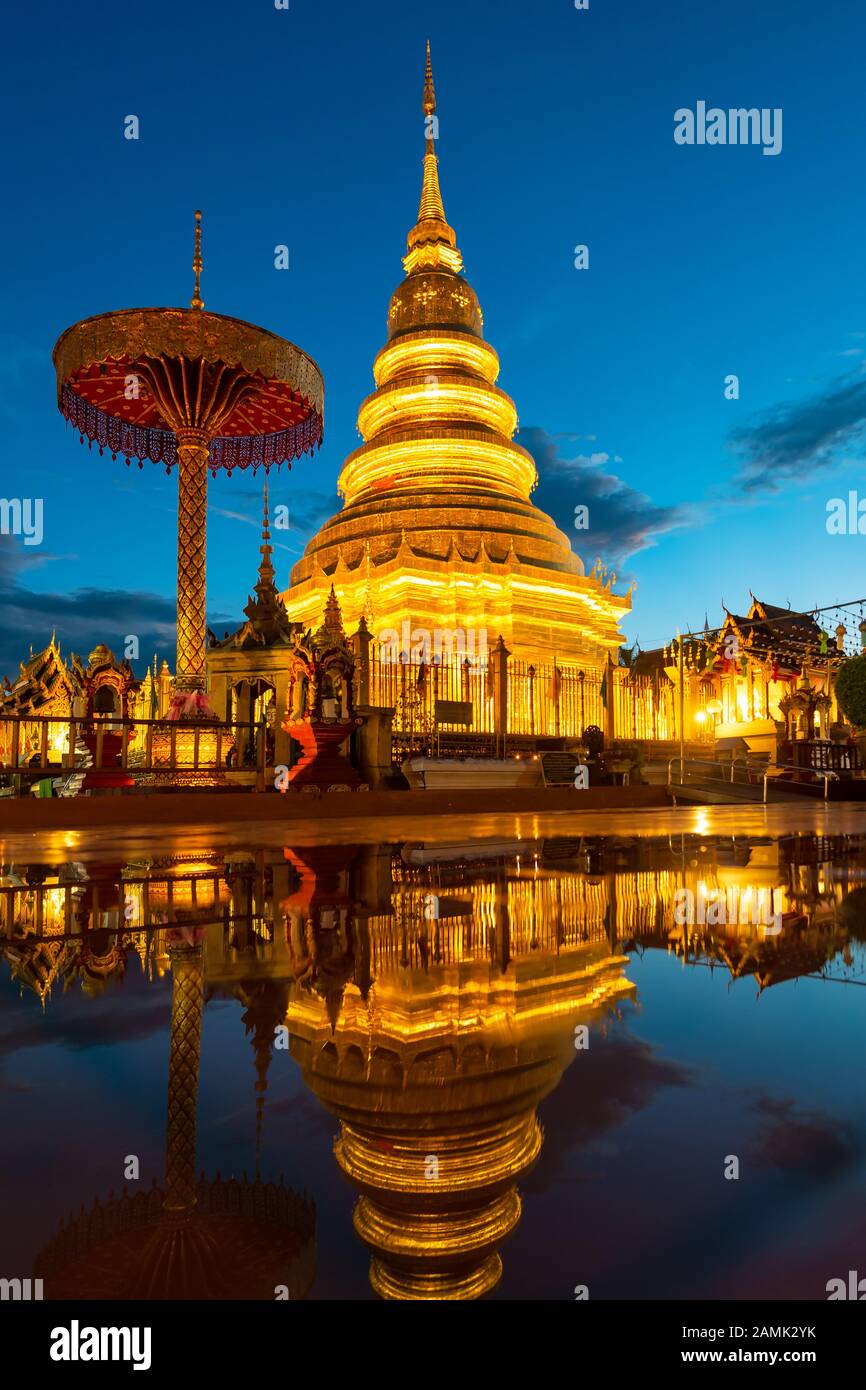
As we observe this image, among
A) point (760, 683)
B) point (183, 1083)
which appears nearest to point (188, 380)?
point (183, 1083)

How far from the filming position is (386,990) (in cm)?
240

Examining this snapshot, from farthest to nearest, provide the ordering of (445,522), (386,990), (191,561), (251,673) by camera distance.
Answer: (445,522)
(251,673)
(191,561)
(386,990)

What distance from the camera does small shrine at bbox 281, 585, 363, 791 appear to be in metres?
14.4

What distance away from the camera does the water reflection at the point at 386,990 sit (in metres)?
Answer: 1.16

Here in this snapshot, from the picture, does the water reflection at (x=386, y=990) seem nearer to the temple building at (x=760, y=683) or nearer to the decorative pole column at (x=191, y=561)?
the decorative pole column at (x=191, y=561)

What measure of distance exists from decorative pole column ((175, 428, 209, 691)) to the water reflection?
11153mm

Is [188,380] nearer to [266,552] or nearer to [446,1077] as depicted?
[266,552]

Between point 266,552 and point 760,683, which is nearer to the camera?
point 266,552

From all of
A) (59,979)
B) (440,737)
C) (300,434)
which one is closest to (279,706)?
(440,737)

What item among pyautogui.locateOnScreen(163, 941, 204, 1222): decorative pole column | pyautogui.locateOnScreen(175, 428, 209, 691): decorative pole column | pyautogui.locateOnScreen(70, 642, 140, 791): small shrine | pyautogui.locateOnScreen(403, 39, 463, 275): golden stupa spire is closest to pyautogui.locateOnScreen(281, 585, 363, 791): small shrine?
pyautogui.locateOnScreen(175, 428, 209, 691): decorative pole column

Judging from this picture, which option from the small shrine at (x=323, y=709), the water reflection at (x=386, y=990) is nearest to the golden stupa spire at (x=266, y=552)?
the small shrine at (x=323, y=709)

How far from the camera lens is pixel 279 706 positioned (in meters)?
20.1

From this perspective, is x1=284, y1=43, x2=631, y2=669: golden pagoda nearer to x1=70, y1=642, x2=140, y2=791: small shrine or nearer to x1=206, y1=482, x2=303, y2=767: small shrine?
x1=206, y1=482, x2=303, y2=767: small shrine

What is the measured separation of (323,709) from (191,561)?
4.88 meters
